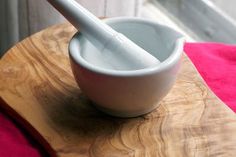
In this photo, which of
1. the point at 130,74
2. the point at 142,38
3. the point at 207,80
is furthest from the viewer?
the point at 207,80

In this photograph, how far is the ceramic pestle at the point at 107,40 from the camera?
1.82 ft

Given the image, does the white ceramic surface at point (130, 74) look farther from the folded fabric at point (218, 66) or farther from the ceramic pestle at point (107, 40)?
the folded fabric at point (218, 66)

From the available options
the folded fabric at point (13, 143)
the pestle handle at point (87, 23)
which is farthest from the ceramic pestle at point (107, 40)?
the folded fabric at point (13, 143)

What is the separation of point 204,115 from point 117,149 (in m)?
0.13

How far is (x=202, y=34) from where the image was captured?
1.16 meters

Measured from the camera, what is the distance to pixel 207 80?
0.73 meters

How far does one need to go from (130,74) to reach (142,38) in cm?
12

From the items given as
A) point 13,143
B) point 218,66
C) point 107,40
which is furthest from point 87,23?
point 218,66

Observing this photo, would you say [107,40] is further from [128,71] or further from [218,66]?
[218,66]

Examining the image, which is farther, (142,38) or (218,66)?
(218,66)

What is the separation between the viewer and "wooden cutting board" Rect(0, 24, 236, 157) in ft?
1.75

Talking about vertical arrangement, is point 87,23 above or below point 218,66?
above

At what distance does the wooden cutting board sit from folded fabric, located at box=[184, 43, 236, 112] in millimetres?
70

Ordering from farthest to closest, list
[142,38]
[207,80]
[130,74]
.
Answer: [207,80], [142,38], [130,74]
